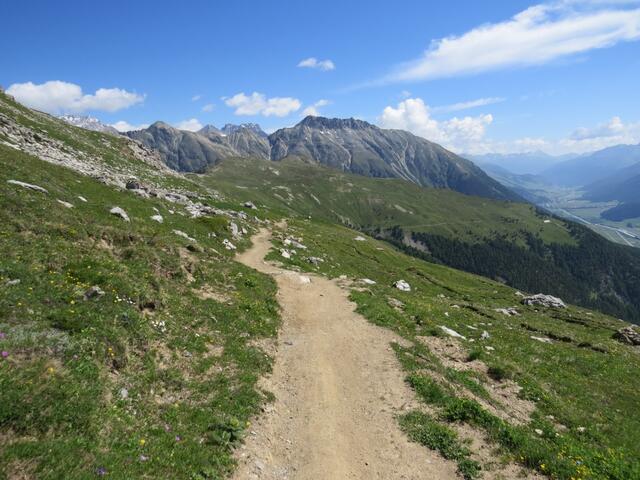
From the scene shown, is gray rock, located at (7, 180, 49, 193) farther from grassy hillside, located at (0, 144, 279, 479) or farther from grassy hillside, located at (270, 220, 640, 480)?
grassy hillside, located at (270, 220, 640, 480)

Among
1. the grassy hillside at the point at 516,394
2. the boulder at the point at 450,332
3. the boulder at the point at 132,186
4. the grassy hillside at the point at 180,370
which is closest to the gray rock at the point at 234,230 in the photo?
the grassy hillside at the point at 180,370

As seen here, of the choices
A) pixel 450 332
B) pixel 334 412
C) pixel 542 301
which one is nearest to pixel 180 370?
pixel 334 412

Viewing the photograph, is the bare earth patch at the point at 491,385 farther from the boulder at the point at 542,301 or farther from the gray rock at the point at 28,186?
the boulder at the point at 542,301

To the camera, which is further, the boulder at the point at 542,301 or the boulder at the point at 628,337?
the boulder at the point at 542,301

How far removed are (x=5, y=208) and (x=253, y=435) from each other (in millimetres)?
20361

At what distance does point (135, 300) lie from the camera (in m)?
19.3

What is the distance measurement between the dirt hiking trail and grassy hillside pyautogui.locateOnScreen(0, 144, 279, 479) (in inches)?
47.7

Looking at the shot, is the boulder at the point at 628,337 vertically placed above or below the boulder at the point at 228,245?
below

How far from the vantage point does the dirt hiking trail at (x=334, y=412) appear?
1397cm

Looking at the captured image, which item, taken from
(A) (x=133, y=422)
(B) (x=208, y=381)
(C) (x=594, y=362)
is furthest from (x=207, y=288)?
(C) (x=594, y=362)

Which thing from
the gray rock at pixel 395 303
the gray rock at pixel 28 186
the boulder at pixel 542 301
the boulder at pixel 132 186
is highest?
the gray rock at pixel 28 186

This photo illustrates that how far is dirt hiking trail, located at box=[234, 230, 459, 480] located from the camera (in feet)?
45.8

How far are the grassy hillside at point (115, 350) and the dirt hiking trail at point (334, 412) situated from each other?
121cm

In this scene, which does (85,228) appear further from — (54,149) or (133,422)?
(54,149)
